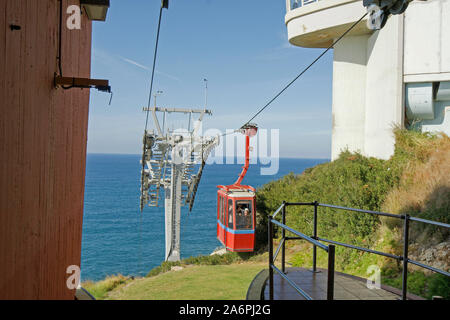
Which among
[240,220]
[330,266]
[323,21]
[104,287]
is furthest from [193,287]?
[323,21]

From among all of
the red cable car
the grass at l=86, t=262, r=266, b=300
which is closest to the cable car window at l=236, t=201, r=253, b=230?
the red cable car

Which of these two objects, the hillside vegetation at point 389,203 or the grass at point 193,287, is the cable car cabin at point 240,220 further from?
the grass at point 193,287

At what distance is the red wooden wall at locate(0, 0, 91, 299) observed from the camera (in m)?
2.41

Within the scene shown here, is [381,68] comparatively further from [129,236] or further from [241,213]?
[129,236]

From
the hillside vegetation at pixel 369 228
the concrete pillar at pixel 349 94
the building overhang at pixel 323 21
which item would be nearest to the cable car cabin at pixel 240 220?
the hillside vegetation at pixel 369 228

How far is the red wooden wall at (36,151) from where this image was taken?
2414 mm

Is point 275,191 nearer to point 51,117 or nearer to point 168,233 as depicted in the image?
point 168,233

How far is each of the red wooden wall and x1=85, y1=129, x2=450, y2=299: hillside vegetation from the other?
4.16 metres

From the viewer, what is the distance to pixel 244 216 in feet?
44.2

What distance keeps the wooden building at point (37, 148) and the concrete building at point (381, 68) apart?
1174cm

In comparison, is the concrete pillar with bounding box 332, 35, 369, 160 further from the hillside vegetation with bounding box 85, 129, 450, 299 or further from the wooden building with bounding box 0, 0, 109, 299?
the wooden building with bounding box 0, 0, 109, 299

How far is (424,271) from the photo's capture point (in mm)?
6328

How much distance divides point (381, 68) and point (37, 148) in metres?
13.9

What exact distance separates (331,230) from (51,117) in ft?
28.7
